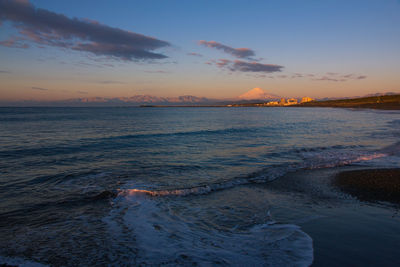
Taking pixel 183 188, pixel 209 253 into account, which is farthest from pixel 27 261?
pixel 183 188

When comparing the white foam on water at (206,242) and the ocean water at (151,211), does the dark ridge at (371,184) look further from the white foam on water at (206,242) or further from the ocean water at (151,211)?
the white foam on water at (206,242)

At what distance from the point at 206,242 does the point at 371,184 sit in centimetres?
762

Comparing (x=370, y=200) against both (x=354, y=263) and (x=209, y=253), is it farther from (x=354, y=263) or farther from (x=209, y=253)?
(x=209, y=253)

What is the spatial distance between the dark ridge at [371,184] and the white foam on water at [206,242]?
4267mm

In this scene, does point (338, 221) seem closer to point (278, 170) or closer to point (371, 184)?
point (371, 184)

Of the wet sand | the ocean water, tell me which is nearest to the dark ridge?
the wet sand

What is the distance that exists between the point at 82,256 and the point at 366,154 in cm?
1759

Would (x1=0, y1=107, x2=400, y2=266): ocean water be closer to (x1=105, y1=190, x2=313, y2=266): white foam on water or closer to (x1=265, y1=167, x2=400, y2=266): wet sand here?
(x1=105, y1=190, x2=313, y2=266): white foam on water

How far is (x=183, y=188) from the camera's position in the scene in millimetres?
9656

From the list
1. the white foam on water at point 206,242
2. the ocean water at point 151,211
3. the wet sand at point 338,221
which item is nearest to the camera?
the wet sand at point 338,221

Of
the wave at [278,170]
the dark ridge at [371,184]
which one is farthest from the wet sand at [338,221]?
the wave at [278,170]

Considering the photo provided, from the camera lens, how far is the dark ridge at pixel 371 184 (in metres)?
8.41

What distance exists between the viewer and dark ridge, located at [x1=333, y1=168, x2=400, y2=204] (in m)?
8.41

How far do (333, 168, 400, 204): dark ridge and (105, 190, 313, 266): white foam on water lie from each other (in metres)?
4.27
